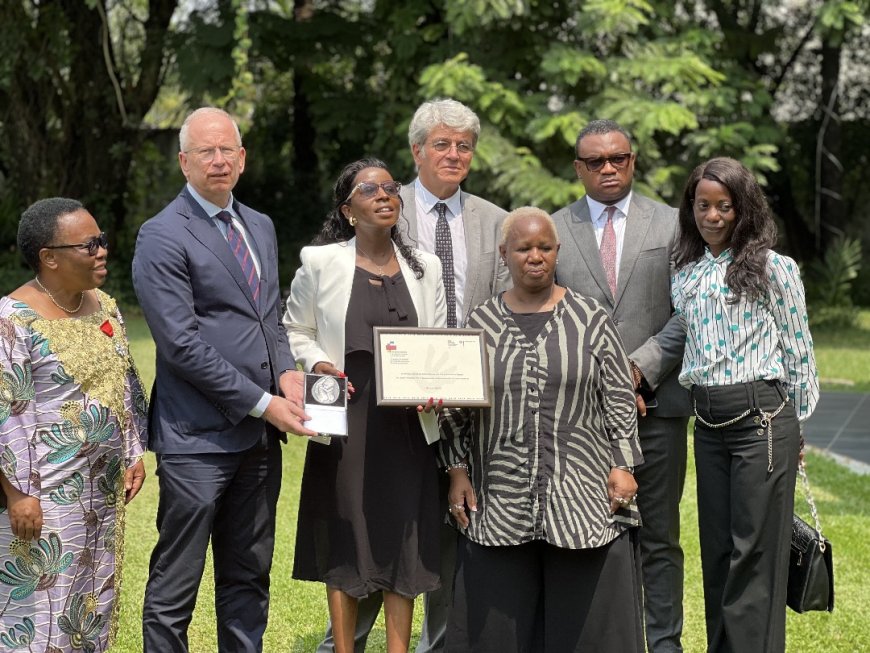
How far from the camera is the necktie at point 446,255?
524cm

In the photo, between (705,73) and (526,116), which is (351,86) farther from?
(705,73)

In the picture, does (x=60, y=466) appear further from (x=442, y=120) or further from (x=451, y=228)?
(x=442, y=120)

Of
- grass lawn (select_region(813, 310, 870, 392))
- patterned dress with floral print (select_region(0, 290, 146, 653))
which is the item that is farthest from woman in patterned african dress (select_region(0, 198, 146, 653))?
grass lawn (select_region(813, 310, 870, 392))

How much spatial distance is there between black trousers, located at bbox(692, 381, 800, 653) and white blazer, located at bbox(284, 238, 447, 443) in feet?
3.69

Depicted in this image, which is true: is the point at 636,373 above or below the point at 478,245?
below

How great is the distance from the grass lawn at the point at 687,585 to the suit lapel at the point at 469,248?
6.26 ft

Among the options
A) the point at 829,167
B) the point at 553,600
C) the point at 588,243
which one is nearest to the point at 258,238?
the point at 588,243

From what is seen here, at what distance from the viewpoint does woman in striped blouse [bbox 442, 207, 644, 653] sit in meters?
4.37

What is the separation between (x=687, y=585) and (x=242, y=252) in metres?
3.70

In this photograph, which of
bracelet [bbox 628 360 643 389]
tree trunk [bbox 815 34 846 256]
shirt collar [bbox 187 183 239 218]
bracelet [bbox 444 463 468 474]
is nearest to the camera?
bracelet [bbox 444 463 468 474]

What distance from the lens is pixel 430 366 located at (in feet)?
14.5

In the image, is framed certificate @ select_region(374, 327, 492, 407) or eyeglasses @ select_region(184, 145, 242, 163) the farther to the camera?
eyeglasses @ select_region(184, 145, 242, 163)

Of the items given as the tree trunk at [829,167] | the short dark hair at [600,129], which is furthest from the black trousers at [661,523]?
the tree trunk at [829,167]

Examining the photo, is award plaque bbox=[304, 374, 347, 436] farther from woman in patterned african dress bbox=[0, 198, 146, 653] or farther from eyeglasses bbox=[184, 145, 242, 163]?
eyeglasses bbox=[184, 145, 242, 163]
